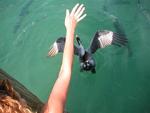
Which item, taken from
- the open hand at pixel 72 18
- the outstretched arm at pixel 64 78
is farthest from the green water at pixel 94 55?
the outstretched arm at pixel 64 78

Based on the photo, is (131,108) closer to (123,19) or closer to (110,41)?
(110,41)

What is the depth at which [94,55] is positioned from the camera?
664 centimetres

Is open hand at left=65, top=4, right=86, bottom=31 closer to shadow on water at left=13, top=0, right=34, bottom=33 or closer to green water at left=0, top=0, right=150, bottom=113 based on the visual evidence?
green water at left=0, top=0, right=150, bottom=113

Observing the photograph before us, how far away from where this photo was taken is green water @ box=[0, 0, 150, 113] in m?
5.84

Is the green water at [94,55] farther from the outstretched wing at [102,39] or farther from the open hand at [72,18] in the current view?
the open hand at [72,18]

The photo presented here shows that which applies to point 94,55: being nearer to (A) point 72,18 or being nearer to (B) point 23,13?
(B) point 23,13

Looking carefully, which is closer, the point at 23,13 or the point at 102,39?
the point at 102,39

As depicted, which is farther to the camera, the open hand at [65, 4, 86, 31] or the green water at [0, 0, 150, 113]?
the green water at [0, 0, 150, 113]

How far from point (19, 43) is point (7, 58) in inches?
21.0

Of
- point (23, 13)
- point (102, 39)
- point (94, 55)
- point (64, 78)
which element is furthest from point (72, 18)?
point (23, 13)

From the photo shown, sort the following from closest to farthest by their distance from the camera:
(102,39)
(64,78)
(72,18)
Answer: (64,78)
(72,18)
(102,39)

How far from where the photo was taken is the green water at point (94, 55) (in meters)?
5.84

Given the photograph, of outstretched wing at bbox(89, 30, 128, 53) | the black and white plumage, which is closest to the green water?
the black and white plumage

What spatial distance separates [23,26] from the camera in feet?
28.1
